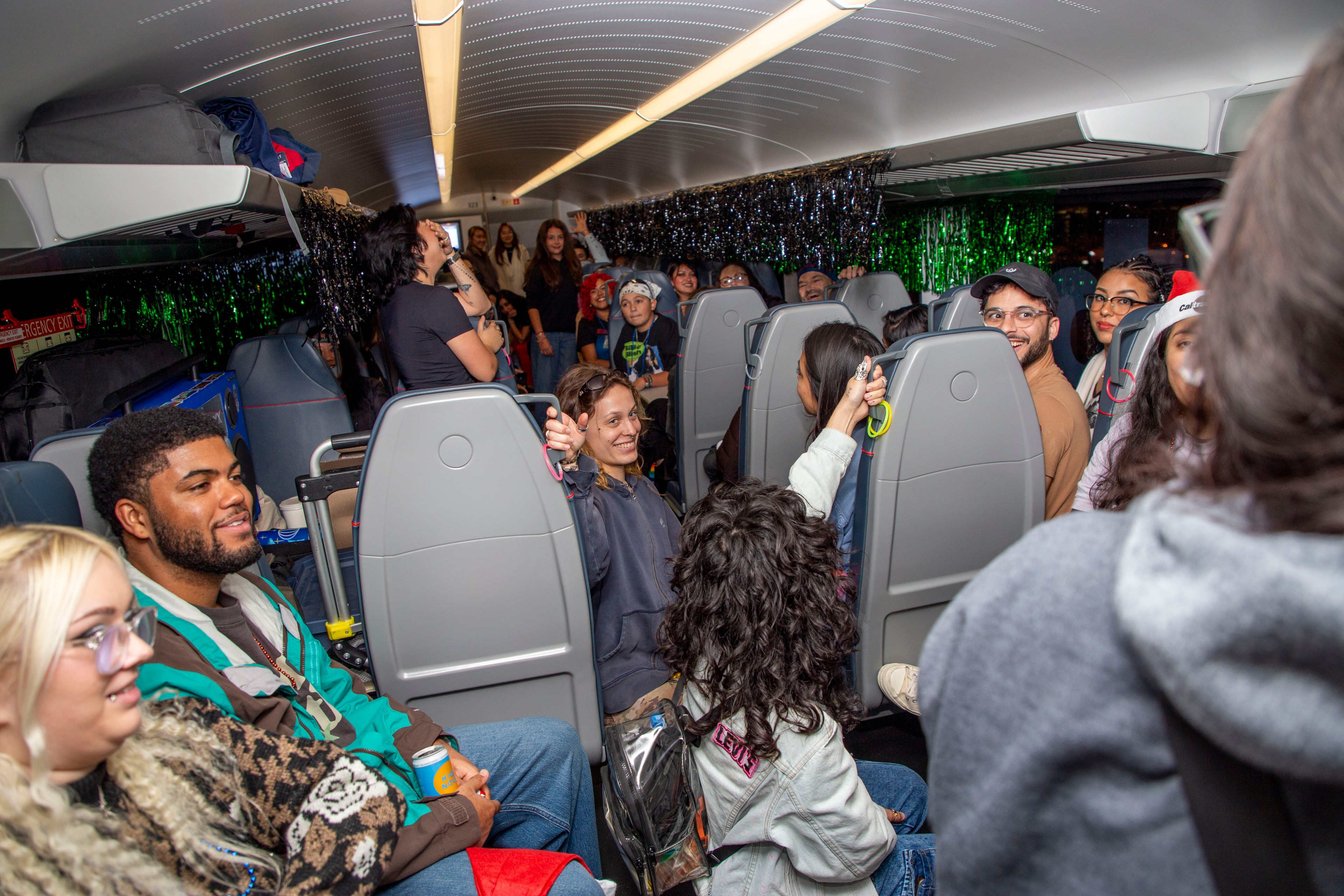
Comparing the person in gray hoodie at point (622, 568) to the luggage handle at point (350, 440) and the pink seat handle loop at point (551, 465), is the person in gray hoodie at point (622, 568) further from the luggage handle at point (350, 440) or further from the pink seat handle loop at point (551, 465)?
the luggage handle at point (350, 440)

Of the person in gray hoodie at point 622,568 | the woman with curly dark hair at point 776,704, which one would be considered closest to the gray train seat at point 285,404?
the person in gray hoodie at point 622,568

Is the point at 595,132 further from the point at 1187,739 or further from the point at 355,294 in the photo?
the point at 1187,739

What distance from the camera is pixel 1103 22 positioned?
295 cm

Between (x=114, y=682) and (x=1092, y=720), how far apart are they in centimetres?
121

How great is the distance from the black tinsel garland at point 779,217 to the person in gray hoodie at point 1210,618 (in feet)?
16.1

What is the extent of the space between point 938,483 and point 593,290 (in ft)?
17.0

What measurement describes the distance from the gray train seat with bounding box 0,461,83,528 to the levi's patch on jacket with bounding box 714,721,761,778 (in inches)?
54.9

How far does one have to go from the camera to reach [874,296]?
5.57 m

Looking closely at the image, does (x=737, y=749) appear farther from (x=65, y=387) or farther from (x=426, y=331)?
(x=65, y=387)

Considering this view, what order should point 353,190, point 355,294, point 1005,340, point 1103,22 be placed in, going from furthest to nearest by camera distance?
point 353,190 < point 355,294 < point 1103,22 < point 1005,340

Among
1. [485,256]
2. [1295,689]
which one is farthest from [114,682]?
[485,256]

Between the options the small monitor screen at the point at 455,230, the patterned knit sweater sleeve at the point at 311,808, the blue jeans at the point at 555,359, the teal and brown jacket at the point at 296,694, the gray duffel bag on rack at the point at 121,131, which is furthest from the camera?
the small monitor screen at the point at 455,230

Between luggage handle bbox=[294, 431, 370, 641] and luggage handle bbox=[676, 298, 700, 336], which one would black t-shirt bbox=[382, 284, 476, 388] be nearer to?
luggage handle bbox=[294, 431, 370, 641]

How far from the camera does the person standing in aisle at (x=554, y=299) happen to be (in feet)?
23.2
